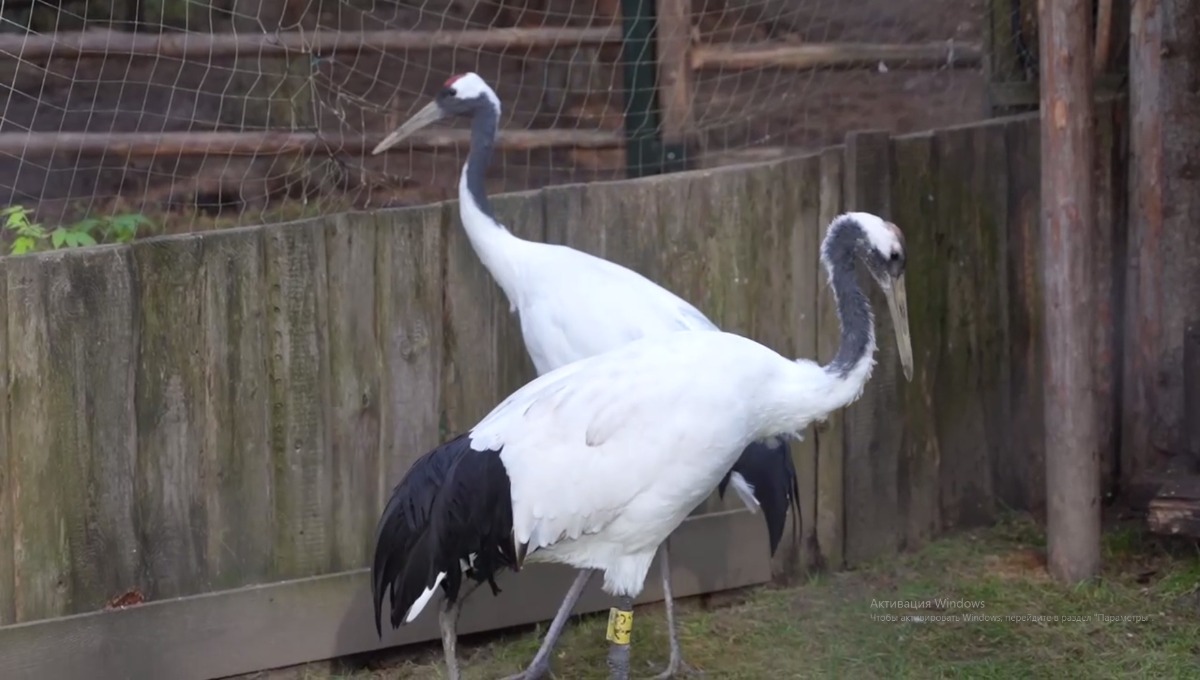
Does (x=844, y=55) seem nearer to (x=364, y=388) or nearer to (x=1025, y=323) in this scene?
(x=1025, y=323)

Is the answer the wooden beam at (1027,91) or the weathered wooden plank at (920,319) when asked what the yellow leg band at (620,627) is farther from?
the wooden beam at (1027,91)

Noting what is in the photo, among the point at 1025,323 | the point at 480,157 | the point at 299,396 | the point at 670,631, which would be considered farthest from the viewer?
the point at 1025,323

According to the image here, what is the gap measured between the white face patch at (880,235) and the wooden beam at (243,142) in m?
2.51

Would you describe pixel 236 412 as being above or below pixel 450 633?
above

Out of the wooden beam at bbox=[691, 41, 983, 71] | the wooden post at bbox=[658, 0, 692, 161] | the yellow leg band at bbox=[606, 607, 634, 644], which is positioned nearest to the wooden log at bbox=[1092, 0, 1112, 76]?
the wooden beam at bbox=[691, 41, 983, 71]

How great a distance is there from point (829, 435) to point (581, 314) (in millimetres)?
1215

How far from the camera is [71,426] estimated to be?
4855mm

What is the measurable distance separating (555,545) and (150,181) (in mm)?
3584

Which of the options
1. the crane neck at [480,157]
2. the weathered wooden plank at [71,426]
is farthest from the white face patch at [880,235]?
the weathered wooden plank at [71,426]

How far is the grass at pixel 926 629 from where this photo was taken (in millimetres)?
5371

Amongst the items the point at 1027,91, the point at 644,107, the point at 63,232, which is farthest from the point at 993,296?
the point at 63,232

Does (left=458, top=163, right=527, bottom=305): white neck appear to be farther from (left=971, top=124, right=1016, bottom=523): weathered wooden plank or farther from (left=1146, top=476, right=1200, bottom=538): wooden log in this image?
(left=1146, top=476, right=1200, bottom=538): wooden log

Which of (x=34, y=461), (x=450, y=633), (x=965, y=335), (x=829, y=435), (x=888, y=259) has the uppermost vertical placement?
(x=888, y=259)

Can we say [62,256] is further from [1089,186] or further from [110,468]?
[1089,186]
